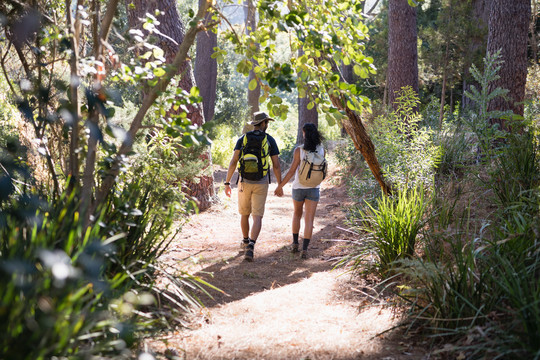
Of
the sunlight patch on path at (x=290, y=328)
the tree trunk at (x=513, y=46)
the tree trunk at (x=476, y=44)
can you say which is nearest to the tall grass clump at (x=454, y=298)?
the sunlight patch on path at (x=290, y=328)

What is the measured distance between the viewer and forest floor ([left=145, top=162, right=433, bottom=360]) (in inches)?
134

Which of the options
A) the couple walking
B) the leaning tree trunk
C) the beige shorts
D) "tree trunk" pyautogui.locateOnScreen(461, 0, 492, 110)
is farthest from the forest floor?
"tree trunk" pyautogui.locateOnScreen(461, 0, 492, 110)

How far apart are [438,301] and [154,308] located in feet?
6.96

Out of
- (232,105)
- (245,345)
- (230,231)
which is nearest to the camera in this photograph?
(245,345)

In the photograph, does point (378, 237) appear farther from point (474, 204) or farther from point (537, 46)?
point (537, 46)

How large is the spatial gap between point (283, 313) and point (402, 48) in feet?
26.3

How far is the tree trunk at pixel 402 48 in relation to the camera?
10.5 m

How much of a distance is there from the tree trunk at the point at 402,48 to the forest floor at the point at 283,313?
15.2ft

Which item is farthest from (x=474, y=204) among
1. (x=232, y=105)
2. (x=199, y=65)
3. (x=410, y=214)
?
(x=232, y=105)

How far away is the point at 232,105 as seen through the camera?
26656 mm

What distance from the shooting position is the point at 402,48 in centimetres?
1057

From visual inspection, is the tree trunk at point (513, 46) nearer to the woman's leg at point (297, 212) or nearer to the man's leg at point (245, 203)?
the woman's leg at point (297, 212)

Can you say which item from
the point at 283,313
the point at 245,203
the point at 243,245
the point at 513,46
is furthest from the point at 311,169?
the point at 513,46

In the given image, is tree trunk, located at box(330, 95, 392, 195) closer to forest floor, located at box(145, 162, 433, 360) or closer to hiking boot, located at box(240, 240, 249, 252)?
forest floor, located at box(145, 162, 433, 360)
